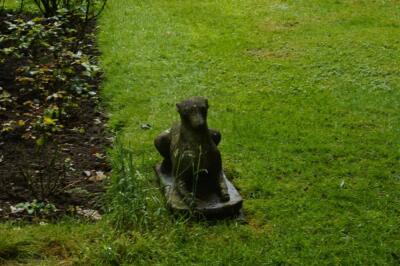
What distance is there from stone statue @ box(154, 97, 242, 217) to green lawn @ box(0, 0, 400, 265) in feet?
0.58

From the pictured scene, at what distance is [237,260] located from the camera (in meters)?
4.84

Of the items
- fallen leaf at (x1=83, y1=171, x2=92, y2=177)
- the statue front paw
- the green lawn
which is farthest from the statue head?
fallen leaf at (x1=83, y1=171, x2=92, y2=177)

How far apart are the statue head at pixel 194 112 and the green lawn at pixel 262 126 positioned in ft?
2.42

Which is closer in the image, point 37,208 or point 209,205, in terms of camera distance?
point 209,205

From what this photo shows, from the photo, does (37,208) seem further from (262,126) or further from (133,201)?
(262,126)

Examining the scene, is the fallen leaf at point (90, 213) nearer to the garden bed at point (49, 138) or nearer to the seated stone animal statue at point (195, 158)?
the garden bed at point (49, 138)

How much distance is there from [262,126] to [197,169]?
1.99 meters

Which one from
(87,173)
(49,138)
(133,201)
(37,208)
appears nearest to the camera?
(133,201)

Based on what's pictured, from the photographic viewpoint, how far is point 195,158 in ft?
17.3

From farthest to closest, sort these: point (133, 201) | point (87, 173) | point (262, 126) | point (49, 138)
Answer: point (262, 126)
point (49, 138)
point (87, 173)
point (133, 201)

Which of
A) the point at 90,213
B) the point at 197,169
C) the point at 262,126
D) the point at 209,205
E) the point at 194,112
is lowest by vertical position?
the point at 90,213

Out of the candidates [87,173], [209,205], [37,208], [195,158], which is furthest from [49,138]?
[209,205]

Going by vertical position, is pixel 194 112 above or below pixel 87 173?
above

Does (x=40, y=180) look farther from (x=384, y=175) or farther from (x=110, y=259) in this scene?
(x=384, y=175)
